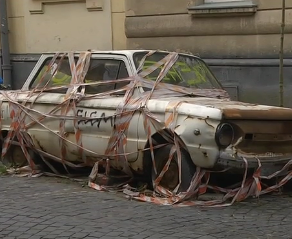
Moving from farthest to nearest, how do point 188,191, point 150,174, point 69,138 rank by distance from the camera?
point 69,138 → point 150,174 → point 188,191

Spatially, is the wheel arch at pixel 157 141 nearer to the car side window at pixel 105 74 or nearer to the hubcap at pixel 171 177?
the hubcap at pixel 171 177

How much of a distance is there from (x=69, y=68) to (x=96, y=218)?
2.84m

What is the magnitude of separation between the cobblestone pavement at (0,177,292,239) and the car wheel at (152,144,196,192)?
1.23 ft

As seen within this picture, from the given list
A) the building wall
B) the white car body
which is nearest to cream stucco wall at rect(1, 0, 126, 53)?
the building wall

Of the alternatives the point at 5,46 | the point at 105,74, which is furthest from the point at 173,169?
the point at 5,46

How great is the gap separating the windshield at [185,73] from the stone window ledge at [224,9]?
12.9 feet

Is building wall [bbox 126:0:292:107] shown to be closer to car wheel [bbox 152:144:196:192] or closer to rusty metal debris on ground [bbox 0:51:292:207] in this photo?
rusty metal debris on ground [bbox 0:51:292:207]

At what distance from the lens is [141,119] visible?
6840 millimetres

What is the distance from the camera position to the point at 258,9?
11.6 metres

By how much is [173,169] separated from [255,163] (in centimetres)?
96

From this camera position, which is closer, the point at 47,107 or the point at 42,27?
the point at 47,107

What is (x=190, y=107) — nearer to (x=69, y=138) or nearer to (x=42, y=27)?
(x=69, y=138)

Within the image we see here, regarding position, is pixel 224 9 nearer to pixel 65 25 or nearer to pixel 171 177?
pixel 65 25

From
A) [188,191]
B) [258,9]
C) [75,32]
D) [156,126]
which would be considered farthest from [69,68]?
[75,32]
